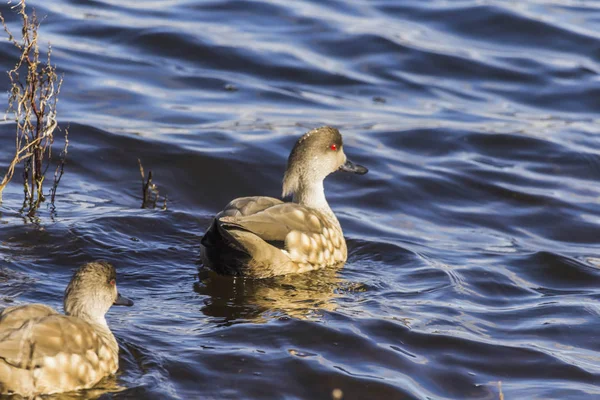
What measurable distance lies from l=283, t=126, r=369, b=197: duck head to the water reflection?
102 cm

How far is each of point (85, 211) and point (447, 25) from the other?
957cm

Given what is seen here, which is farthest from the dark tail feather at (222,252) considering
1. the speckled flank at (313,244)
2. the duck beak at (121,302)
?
the duck beak at (121,302)

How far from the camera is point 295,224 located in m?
8.31

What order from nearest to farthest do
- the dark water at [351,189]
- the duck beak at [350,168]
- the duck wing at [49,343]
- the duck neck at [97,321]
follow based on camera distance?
1. the duck wing at [49,343]
2. the duck neck at [97,321]
3. the dark water at [351,189]
4. the duck beak at [350,168]

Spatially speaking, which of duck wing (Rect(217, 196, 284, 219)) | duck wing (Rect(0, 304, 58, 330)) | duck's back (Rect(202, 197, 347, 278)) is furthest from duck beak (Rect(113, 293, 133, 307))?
Result: duck wing (Rect(217, 196, 284, 219))

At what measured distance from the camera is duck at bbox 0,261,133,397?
5.27 meters

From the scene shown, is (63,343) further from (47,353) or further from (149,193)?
(149,193)

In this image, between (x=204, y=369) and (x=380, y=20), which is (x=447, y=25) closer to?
(x=380, y=20)

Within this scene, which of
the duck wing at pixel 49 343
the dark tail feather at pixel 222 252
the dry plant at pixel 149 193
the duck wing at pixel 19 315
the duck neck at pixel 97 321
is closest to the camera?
the duck wing at pixel 49 343

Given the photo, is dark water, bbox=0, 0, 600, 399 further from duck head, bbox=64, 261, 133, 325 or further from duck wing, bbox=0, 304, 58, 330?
duck wing, bbox=0, 304, 58, 330

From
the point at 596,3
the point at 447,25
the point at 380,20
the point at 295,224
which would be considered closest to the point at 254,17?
the point at 380,20

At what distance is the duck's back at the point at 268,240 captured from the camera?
771 cm

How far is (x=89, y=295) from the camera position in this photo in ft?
19.8

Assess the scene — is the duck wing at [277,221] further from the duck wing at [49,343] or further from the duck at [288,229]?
the duck wing at [49,343]
